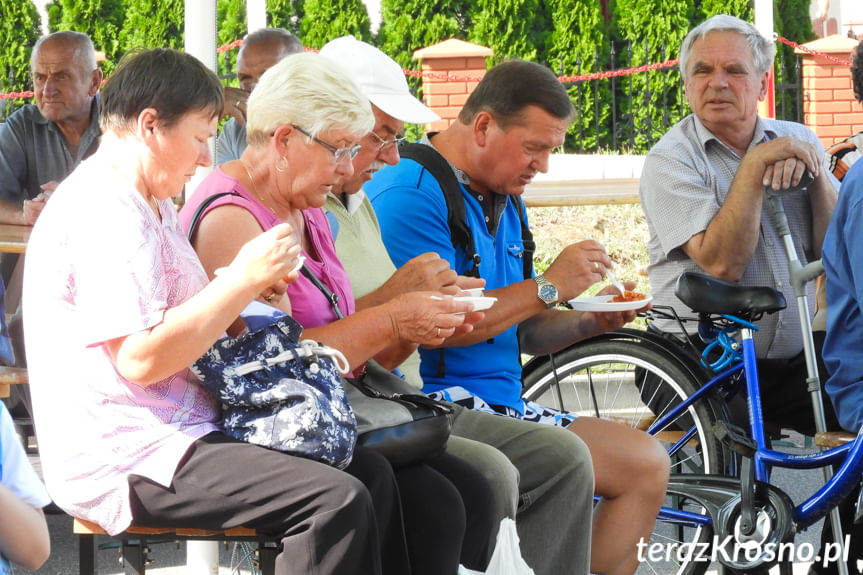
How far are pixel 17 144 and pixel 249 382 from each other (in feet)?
9.79

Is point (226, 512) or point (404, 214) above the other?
point (404, 214)

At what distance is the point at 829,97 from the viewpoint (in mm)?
11375

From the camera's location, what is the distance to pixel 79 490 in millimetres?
2145

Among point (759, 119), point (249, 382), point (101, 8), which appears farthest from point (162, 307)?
point (101, 8)

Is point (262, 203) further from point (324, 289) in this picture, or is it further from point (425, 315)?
point (425, 315)

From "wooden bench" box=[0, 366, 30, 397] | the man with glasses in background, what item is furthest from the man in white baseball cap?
the man with glasses in background

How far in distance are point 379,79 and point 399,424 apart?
1.07m

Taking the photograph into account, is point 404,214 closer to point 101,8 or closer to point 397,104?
point 397,104

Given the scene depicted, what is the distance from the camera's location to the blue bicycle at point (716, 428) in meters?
3.27

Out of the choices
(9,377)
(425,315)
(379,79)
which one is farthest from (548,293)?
(9,377)

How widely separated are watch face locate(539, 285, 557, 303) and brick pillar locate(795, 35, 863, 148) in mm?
8973

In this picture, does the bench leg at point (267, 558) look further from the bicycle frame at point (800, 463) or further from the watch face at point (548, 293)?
the bicycle frame at point (800, 463)

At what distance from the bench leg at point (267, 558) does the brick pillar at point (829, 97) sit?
32.7 ft

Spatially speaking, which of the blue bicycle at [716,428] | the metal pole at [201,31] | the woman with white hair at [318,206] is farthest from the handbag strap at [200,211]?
the blue bicycle at [716,428]
